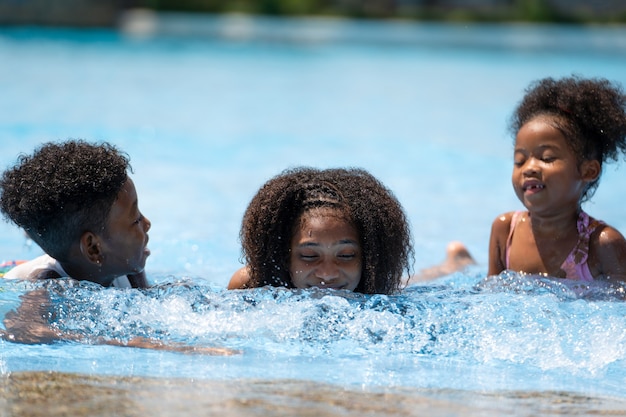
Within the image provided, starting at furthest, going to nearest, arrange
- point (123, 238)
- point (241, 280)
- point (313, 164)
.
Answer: point (313, 164), point (241, 280), point (123, 238)

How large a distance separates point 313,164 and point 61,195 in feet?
19.9

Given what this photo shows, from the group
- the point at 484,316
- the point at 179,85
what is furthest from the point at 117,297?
the point at 179,85

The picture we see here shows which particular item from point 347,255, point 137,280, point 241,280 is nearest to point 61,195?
point 137,280

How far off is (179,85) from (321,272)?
11971 mm

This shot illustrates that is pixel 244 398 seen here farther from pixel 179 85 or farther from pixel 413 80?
pixel 413 80

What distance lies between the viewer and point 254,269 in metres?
4.31

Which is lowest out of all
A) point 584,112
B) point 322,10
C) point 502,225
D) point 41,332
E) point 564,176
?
point 41,332

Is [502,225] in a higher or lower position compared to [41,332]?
higher

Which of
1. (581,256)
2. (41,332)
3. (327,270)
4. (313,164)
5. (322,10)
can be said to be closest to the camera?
(41,332)

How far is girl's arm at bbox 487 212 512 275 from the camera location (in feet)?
16.7

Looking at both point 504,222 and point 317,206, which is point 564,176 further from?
point 317,206

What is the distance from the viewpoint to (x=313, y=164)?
9.98m

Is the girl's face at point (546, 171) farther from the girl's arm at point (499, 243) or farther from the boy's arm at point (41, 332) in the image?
the boy's arm at point (41, 332)

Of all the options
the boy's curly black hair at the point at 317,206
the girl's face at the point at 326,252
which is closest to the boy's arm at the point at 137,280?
the boy's curly black hair at the point at 317,206
